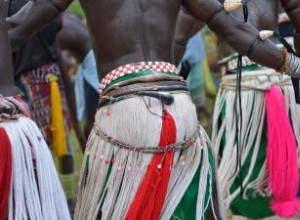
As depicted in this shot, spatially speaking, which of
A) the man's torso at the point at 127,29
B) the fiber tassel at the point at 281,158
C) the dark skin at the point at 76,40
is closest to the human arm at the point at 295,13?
the fiber tassel at the point at 281,158

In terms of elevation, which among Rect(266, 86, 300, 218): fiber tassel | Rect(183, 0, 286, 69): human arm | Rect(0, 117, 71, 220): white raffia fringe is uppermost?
Rect(183, 0, 286, 69): human arm

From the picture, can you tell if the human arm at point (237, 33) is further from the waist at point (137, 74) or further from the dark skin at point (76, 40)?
the dark skin at point (76, 40)

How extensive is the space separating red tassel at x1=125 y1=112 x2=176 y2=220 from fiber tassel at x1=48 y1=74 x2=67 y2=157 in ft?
8.06

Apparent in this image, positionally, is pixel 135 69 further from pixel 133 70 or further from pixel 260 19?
pixel 260 19

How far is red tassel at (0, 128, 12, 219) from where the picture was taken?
112 inches

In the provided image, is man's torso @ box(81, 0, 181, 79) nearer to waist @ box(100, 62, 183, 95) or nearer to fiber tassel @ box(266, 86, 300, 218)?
waist @ box(100, 62, 183, 95)

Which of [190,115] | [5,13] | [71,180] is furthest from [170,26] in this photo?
[71,180]

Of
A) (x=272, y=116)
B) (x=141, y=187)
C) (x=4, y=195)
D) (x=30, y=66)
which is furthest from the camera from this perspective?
(x=30, y=66)

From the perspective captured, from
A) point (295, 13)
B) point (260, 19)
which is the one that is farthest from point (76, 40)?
point (295, 13)

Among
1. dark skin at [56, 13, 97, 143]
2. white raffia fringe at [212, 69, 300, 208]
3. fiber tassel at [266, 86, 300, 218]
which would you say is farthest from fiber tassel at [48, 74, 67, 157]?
fiber tassel at [266, 86, 300, 218]

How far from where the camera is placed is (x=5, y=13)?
3.01 metres

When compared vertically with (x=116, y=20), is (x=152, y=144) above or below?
below

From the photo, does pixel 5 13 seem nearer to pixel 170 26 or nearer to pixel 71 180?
pixel 170 26

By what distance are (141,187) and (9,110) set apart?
1.90 ft
